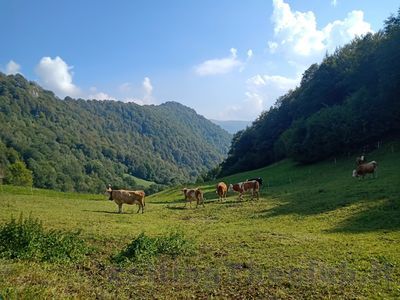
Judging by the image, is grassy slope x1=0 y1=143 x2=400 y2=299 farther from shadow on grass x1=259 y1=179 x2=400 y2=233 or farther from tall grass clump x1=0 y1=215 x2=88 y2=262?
tall grass clump x1=0 y1=215 x2=88 y2=262

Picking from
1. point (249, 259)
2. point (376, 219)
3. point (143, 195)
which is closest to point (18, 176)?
point (143, 195)

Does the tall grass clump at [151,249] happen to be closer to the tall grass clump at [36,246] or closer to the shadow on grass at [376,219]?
the tall grass clump at [36,246]

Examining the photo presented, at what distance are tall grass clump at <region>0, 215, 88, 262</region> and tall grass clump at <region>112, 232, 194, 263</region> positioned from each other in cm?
149

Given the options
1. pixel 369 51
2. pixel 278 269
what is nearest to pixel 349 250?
pixel 278 269

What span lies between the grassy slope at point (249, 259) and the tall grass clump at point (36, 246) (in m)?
0.60

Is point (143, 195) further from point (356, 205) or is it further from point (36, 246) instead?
point (36, 246)

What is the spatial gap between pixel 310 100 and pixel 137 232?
6851 cm

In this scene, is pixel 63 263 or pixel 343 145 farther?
pixel 343 145

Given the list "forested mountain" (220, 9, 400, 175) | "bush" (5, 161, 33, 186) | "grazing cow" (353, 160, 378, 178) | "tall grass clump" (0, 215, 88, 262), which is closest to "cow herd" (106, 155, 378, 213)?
"grazing cow" (353, 160, 378, 178)

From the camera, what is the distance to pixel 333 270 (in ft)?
36.2

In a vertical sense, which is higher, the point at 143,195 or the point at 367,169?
the point at 367,169

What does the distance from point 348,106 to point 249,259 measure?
158ft

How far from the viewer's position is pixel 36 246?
12688mm

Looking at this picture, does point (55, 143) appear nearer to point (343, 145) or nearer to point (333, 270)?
point (343, 145)
